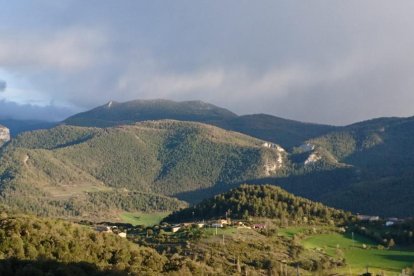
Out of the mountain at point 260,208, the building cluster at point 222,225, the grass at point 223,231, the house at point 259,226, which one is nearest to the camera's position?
the grass at point 223,231

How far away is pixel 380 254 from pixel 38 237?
6543cm

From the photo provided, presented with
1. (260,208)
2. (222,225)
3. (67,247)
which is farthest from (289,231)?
(67,247)

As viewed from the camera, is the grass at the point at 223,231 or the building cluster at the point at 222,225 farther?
the building cluster at the point at 222,225

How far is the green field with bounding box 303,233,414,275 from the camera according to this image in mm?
84312

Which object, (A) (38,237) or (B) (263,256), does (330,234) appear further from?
(A) (38,237)

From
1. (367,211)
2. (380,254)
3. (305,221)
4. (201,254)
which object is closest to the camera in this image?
(201,254)

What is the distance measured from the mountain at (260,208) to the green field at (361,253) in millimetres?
15913

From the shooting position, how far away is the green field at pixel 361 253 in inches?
3319

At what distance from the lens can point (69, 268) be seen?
30109 mm

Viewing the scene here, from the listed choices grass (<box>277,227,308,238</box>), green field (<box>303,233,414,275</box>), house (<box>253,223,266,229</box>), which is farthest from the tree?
house (<box>253,223,266,229</box>)

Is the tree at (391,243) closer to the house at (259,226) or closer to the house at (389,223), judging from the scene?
the house at (389,223)

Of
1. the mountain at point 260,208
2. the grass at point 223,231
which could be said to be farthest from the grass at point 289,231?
the mountain at point 260,208

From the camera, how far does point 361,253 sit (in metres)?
95.6

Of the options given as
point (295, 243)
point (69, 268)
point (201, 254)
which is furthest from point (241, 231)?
point (69, 268)
